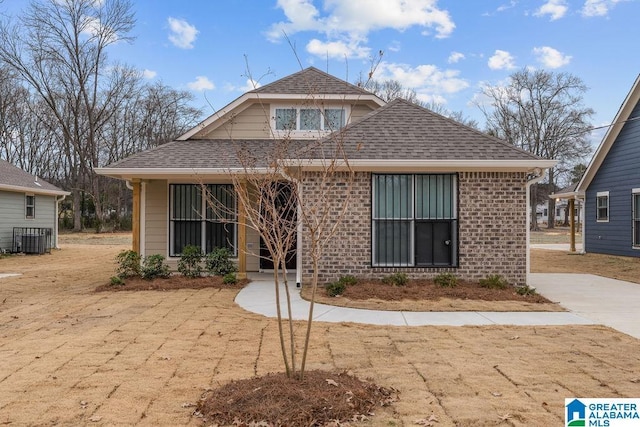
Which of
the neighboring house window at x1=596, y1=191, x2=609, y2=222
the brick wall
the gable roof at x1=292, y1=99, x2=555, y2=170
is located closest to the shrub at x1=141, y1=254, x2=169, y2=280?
the brick wall

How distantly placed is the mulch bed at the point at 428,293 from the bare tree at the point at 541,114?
126 ft

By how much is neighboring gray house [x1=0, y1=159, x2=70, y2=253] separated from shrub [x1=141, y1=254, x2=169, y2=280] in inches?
434

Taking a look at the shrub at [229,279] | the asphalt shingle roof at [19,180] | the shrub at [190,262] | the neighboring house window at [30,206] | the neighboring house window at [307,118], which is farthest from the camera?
the neighboring house window at [30,206]

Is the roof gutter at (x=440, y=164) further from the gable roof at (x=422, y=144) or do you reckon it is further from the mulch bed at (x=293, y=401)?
the mulch bed at (x=293, y=401)

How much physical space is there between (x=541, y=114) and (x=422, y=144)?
40548mm

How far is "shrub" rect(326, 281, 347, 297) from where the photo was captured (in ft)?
29.1

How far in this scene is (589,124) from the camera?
4300 cm

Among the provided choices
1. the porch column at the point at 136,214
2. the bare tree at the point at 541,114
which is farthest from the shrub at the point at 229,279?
the bare tree at the point at 541,114

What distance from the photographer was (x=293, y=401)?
12.3 ft

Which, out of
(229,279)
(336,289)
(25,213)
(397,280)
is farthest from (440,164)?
(25,213)

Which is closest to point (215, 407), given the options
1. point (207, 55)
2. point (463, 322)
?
point (463, 322)

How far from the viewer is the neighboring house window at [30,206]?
20562mm

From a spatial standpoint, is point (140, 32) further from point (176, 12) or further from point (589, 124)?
point (589, 124)

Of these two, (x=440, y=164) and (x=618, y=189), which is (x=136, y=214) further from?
(x=618, y=189)
